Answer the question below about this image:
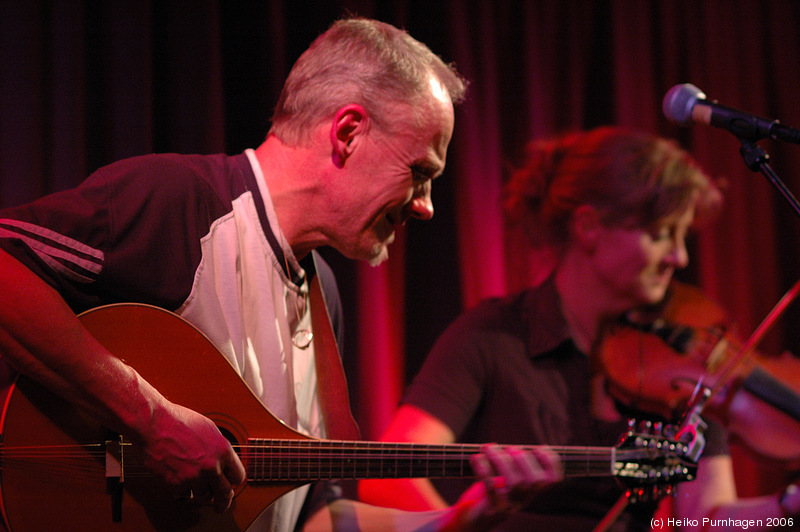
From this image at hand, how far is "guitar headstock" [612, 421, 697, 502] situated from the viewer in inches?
64.9

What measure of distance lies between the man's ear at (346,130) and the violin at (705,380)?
116cm

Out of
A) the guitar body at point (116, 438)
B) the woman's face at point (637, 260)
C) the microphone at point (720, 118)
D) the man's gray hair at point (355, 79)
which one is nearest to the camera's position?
the guitar body at point (116, 438)

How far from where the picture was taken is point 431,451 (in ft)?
4.99

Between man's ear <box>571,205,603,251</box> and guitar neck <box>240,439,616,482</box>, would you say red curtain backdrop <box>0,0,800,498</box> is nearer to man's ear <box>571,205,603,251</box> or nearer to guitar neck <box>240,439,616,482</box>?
man's ear <box>571,205,603,251</box>

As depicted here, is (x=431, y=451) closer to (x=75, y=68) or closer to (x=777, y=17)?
(x=75, y=68)

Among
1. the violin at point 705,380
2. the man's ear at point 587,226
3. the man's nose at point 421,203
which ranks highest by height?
the man's nose at point 421,203

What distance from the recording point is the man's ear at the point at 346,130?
5.09ft

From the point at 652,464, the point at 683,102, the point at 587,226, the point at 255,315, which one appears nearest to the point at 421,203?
the point at 255,315

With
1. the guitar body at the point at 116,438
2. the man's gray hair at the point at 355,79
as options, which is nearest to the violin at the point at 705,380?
the man's gray hair at the point at 355,79

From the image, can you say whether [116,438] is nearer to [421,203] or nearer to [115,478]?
[115,478]

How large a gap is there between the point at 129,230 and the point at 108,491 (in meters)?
0.48

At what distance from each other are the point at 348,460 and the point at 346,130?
732 millimetres

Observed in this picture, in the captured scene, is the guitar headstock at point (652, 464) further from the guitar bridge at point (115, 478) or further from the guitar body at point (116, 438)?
the guitar bridge at point (115, 478)

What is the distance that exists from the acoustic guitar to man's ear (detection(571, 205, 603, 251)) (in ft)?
3.72
